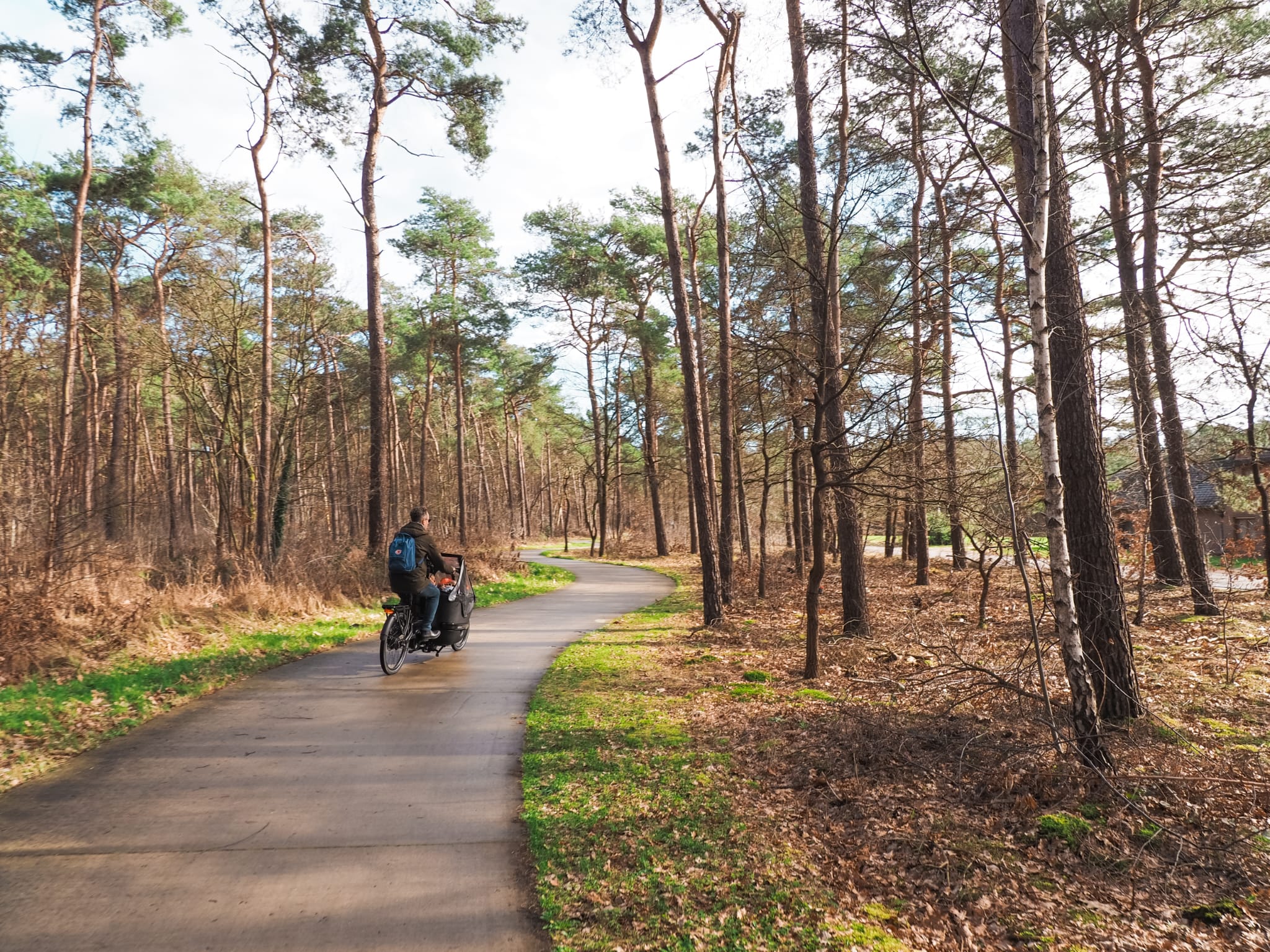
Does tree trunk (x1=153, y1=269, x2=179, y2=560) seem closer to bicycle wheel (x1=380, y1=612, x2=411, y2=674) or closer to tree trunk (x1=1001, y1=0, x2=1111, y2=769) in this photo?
bicycle wheel (x1=380, y1=612, x2=411, y2=674)

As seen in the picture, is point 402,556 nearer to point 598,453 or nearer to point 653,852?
point 653,852

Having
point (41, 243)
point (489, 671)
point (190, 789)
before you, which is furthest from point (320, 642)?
point (41, 243)

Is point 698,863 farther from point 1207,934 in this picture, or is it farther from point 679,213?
point 679,213

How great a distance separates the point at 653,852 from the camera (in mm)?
3965

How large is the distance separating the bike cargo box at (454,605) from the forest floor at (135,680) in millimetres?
1908

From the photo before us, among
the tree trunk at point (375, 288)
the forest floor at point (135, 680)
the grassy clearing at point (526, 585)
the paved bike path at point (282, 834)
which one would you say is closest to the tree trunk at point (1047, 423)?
the paved bike path at point (282, 834)

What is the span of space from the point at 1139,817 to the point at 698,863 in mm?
3073

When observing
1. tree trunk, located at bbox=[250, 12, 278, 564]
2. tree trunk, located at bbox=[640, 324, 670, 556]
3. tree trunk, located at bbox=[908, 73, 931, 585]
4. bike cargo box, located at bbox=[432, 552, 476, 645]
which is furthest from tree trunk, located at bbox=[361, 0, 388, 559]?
tree trunk, located at bbox=[640, 324, 670, 556]

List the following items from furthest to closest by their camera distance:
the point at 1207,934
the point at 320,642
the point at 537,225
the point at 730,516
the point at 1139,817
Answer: the point at 537,225 < the point at 730,516 < the point at 320,642 < the point at 1139,817 < the point at 1207,934

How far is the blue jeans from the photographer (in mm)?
8602

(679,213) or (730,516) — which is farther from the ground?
(679,213)

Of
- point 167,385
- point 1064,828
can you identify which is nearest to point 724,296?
point 1064,828

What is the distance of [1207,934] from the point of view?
136 inches

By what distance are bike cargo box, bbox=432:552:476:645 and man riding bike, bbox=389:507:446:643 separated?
108 millimetres
